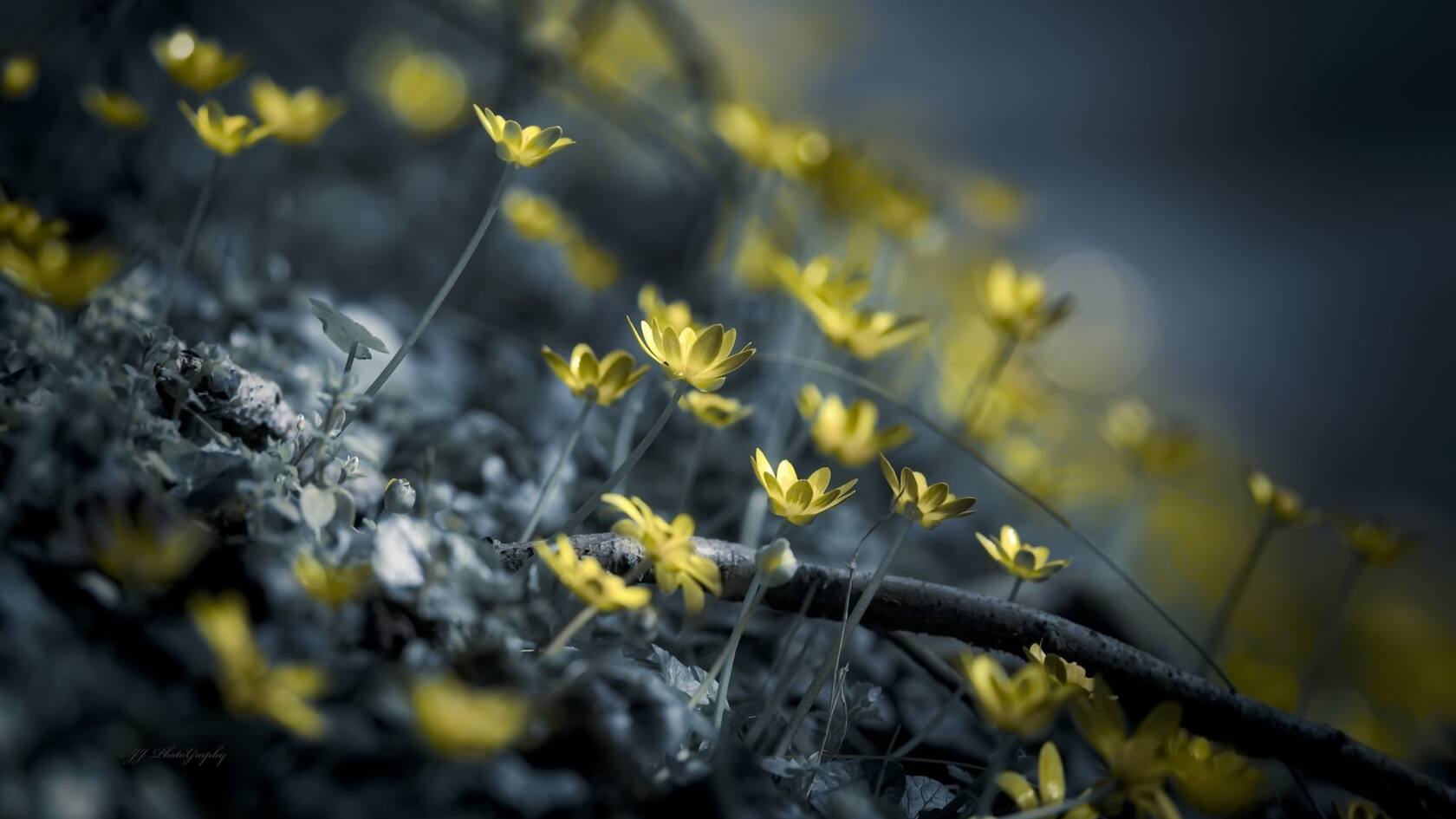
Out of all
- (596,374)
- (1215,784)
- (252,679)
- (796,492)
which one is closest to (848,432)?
(796,492)

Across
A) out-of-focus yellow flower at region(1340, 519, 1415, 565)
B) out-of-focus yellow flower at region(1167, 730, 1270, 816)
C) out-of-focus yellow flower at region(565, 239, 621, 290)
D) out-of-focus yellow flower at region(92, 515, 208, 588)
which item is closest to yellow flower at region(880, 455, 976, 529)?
out-of-focus yellow flower at region(1167, 730, 1270, 816)

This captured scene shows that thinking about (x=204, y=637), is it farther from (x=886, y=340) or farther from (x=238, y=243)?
(x=238, y=243)

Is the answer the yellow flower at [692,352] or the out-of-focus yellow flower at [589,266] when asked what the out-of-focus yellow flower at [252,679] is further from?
the out-of-focus yellow flower at [589,266]

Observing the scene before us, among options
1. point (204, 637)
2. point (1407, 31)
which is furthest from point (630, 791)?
point (1407, 31)

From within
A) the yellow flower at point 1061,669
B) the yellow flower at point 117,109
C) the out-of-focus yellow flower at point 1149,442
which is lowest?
the out-of-focus yellow flower at point 1149,442

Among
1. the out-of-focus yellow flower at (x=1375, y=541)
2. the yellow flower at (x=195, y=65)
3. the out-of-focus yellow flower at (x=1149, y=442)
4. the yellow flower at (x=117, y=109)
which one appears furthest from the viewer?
the out-of-focus yellow flower at (x=1149, y=442)

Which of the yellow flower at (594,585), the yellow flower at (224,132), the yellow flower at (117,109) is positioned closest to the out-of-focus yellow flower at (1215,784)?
the yellow flower at (594,585)
